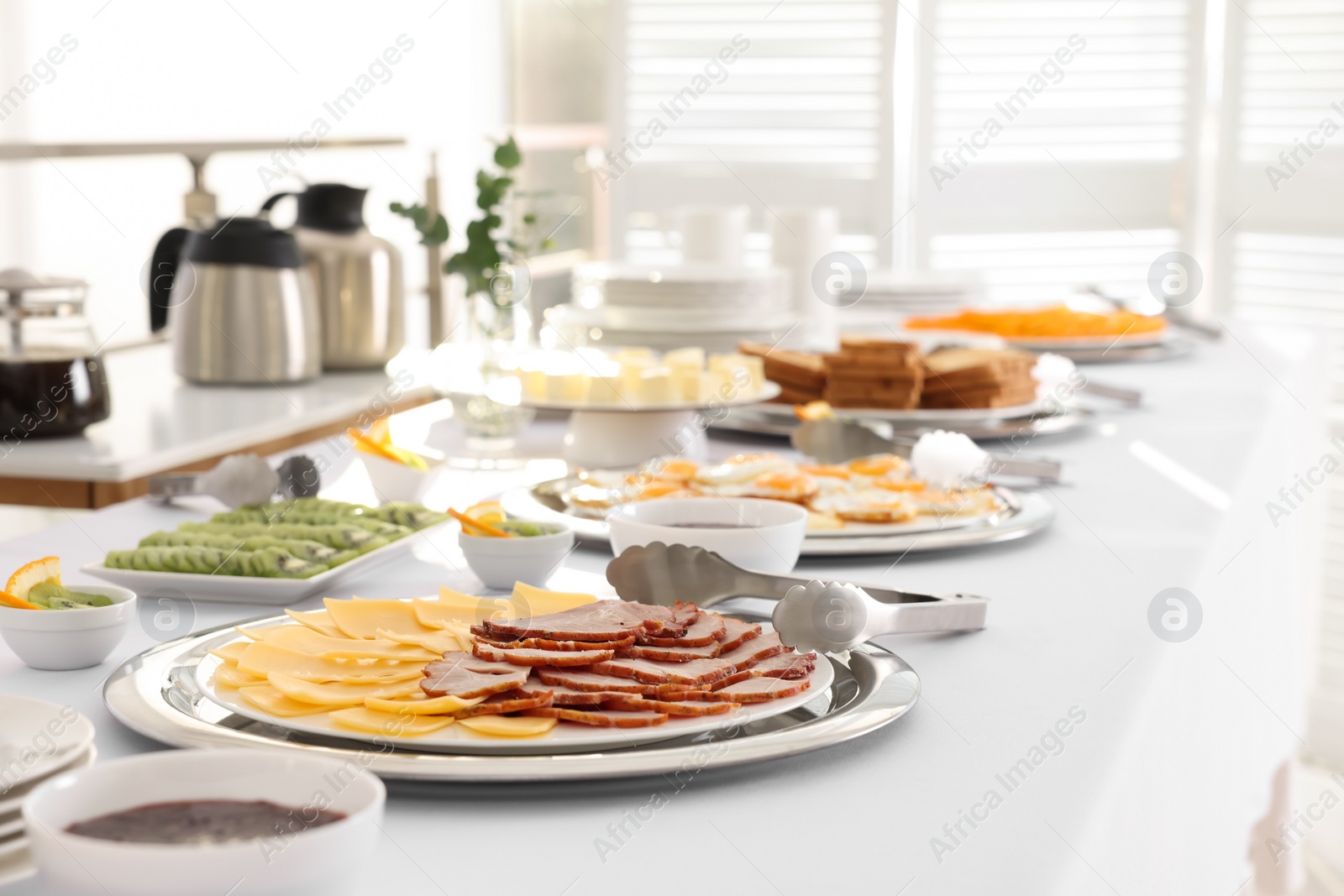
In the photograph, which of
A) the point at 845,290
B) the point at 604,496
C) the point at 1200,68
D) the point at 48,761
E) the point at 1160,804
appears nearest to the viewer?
the point at 48,761

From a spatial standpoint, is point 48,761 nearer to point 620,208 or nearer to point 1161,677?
point 1161,677

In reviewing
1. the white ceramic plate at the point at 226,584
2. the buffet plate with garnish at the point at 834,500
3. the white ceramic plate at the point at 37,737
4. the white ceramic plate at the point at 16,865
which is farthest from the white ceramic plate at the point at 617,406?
the white ceramic plate at the point at 16,865

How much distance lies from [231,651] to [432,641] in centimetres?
12

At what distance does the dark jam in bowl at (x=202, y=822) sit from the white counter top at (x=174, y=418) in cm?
119

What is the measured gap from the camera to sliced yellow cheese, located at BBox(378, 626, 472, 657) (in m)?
0.77

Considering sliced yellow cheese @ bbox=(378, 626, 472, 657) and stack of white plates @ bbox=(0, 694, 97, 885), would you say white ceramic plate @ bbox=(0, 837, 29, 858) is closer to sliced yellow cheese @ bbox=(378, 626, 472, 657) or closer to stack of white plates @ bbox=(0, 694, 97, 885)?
stack of white plates @ bbox=(0, 694, 97, 885)

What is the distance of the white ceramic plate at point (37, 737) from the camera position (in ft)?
1.90

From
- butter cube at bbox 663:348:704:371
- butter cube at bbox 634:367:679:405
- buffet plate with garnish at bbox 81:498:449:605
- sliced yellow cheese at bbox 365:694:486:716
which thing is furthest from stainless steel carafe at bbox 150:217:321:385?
sliced yellow cheese at bbox 365:694:486:716

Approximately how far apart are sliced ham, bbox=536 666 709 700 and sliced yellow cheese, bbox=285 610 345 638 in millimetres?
146

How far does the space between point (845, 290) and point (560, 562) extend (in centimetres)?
202

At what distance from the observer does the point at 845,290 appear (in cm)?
300

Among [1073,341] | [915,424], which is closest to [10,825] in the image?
[915,424]

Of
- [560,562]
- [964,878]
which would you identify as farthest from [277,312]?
Result: [964,878]

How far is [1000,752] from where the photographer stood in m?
0.74
